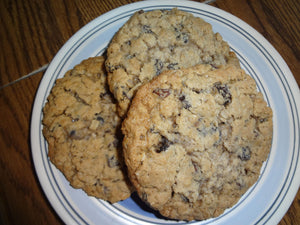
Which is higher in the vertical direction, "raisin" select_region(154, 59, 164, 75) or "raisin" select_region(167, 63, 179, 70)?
"raisin" select_region(154, 59, 164, 75)

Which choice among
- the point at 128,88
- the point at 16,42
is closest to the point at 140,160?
the point at 128,88

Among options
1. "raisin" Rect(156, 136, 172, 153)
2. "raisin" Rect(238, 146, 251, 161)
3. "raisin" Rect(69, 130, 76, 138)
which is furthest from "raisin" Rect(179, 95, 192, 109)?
"raisin" Rect(69, 130, 76, 138)

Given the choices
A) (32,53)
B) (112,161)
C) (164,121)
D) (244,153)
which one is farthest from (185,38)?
(32,53)

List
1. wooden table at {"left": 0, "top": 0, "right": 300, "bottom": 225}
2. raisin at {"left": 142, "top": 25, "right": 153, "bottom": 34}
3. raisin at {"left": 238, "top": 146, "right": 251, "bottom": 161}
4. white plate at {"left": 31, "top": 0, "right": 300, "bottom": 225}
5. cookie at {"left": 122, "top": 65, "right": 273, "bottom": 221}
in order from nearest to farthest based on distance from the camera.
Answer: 1. cookie at {"left": 122, "top": 65, "right": 273, "bottom": 221}
2. raisin at {"left": 238, "top": 146, "right": 251, "bottom": 161}
3. raisin at {"left": 142, "top": 25, "right": 153, "bottom": 34}
4. white plate at {"left": 31, "top": 0, "right": 300, "bottom": 225}
5. wooden table at {"left": 0, "top": 0, "right": 300, "bottom": 225}

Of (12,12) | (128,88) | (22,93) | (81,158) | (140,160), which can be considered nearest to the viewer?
(140,160)

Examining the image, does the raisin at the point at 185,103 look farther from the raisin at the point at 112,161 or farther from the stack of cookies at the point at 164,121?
the raisin at the point at 112,161

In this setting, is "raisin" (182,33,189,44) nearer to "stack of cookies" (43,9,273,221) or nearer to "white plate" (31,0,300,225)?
"stack of cookies" (43,9,273,221)

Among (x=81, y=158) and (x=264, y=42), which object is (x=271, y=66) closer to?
(x=264, y=42)
